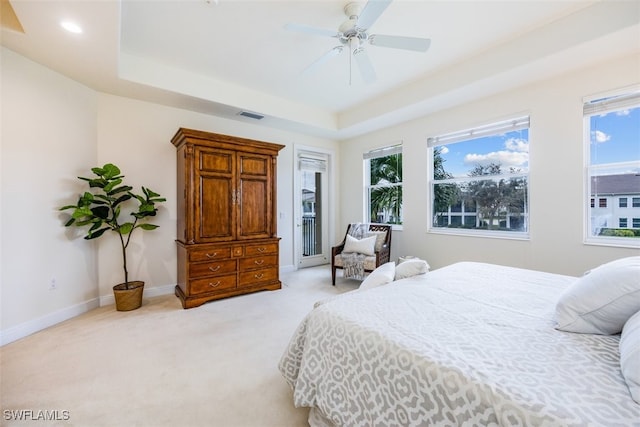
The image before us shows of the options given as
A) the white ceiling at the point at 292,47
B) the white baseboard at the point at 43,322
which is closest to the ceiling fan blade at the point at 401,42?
the white ceiling at the point at 292,47

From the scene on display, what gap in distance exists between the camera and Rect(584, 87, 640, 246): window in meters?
2.56

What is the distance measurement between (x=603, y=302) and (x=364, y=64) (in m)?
2.36

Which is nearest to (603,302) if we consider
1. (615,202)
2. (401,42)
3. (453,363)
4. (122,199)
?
(453,363)

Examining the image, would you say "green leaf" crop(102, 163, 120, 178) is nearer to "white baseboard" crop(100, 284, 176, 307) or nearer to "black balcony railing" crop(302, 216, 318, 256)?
"white baseboard" crop(100, 284, 176, 307)

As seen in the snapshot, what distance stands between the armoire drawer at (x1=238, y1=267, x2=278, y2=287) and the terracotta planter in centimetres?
113

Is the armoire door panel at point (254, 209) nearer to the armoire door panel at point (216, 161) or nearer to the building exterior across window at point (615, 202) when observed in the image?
the armoire door panel at point (216, 161)

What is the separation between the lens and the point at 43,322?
8.34ft

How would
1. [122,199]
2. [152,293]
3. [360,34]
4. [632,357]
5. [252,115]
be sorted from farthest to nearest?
1. [252,115]
2. [152,293]
3. [122,199]
4. [360,34]
5. [632,357]

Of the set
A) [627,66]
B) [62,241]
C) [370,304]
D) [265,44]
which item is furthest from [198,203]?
[627,66]

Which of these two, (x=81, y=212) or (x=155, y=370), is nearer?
(x=155, y=370)

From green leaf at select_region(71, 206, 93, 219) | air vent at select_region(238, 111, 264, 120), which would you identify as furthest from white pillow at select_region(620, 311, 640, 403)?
air vent at select_region(238, 111, 264, 120)

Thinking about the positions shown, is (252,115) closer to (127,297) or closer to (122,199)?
(122,199)

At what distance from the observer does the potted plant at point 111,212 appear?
2756 mm

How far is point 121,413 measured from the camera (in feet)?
4.98
